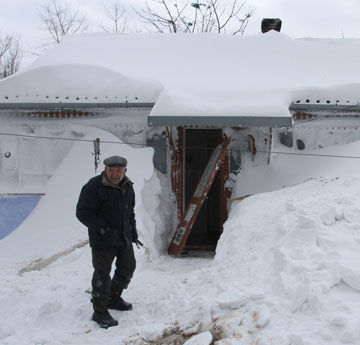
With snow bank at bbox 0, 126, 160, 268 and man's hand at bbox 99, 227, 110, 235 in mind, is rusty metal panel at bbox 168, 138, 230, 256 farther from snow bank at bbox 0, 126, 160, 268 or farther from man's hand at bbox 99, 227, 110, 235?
man's hand at bbox 99, 227, 110, 235

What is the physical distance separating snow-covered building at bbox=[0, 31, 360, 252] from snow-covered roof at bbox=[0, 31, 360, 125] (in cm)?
2

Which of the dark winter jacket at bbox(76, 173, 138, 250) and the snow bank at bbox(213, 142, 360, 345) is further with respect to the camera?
the dark winter jacket at bbox(76, 173, 138, 250)

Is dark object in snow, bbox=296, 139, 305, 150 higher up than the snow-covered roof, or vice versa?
the snow-covered roof

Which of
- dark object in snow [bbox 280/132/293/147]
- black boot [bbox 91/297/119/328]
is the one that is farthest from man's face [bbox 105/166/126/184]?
dark object in snow [bbox 280/132/293/147]

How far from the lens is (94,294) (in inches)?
156

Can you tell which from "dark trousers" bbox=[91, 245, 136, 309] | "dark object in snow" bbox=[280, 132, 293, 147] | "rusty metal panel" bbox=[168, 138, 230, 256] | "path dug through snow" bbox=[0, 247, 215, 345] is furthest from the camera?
"dark object in snow" bbox=[280, 132, 293, 147]

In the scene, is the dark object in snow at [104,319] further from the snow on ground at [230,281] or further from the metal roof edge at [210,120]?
the metal roof edge at [210,120]

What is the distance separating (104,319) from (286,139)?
517cm

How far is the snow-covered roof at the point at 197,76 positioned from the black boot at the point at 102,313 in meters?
3.56

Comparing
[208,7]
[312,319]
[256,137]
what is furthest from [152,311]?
[208,7]

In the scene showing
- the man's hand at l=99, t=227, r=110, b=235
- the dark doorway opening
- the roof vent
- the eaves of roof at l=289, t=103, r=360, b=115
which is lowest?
the dark doorway opening

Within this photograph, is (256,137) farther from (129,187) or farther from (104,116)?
A: (129,187)

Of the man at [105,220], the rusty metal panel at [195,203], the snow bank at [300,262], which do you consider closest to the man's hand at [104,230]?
the man at [105,220]

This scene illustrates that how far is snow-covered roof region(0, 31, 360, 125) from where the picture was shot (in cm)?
701
